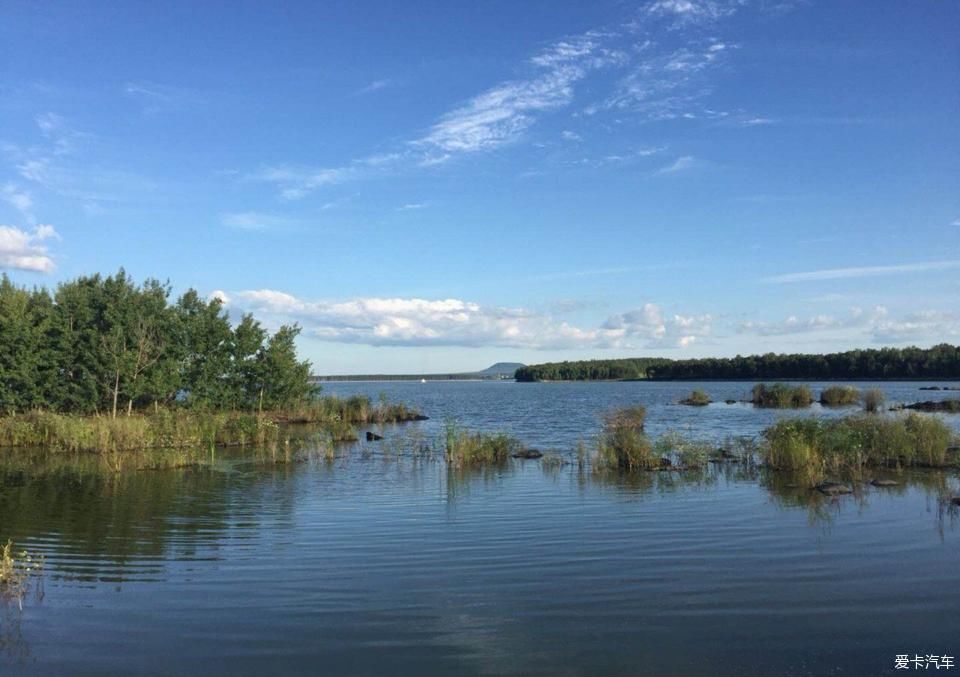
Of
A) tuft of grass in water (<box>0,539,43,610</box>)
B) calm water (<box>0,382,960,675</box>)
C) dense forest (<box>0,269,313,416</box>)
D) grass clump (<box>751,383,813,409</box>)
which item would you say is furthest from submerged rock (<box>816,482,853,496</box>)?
grass clump (<box>751,383,813,409</box>)

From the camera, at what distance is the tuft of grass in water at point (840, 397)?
188ft

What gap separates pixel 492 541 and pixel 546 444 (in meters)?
16.9

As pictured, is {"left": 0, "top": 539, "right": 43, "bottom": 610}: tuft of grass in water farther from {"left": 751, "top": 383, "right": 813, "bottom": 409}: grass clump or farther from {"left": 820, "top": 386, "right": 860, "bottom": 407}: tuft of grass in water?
{"left": 820, "top": 386, "right": 860, "bottom": 407}: tuft of grass in water

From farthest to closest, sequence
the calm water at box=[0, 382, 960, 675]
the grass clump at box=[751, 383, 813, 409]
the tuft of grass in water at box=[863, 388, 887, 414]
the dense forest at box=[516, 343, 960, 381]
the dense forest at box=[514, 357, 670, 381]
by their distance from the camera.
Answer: the dense forest at box=[514, 357, 670, 381] < the dense forest at box=[516, 343, 960, 381] < the grass clump at box=[751, 383, 813, 409] < the tuft of grass in water at box=[863, 388, 887, 414] < the calm water at box=[0, 382, 960, 675]

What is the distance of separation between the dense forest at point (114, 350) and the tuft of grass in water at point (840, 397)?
145ft

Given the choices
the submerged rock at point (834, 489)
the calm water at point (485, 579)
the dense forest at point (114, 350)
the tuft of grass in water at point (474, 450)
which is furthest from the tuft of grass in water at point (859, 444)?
the dense forest at point (114, 350)

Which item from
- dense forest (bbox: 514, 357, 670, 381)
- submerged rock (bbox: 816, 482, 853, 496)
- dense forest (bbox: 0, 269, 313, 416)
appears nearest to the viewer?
submerged rock (bbox: 816, 482, 853, 496)

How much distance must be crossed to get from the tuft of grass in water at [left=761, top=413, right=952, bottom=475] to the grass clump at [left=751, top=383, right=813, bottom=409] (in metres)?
36.8

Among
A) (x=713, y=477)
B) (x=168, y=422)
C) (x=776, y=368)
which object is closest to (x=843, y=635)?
(x=713, y=477)

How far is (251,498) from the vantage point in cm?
1717

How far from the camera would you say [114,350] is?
1257 inches

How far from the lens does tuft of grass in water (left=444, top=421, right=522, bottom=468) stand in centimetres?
2299

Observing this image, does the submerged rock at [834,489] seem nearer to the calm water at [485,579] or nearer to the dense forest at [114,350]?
the calm water at [485,579]

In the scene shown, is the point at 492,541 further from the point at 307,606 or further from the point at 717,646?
the point at 717,646
